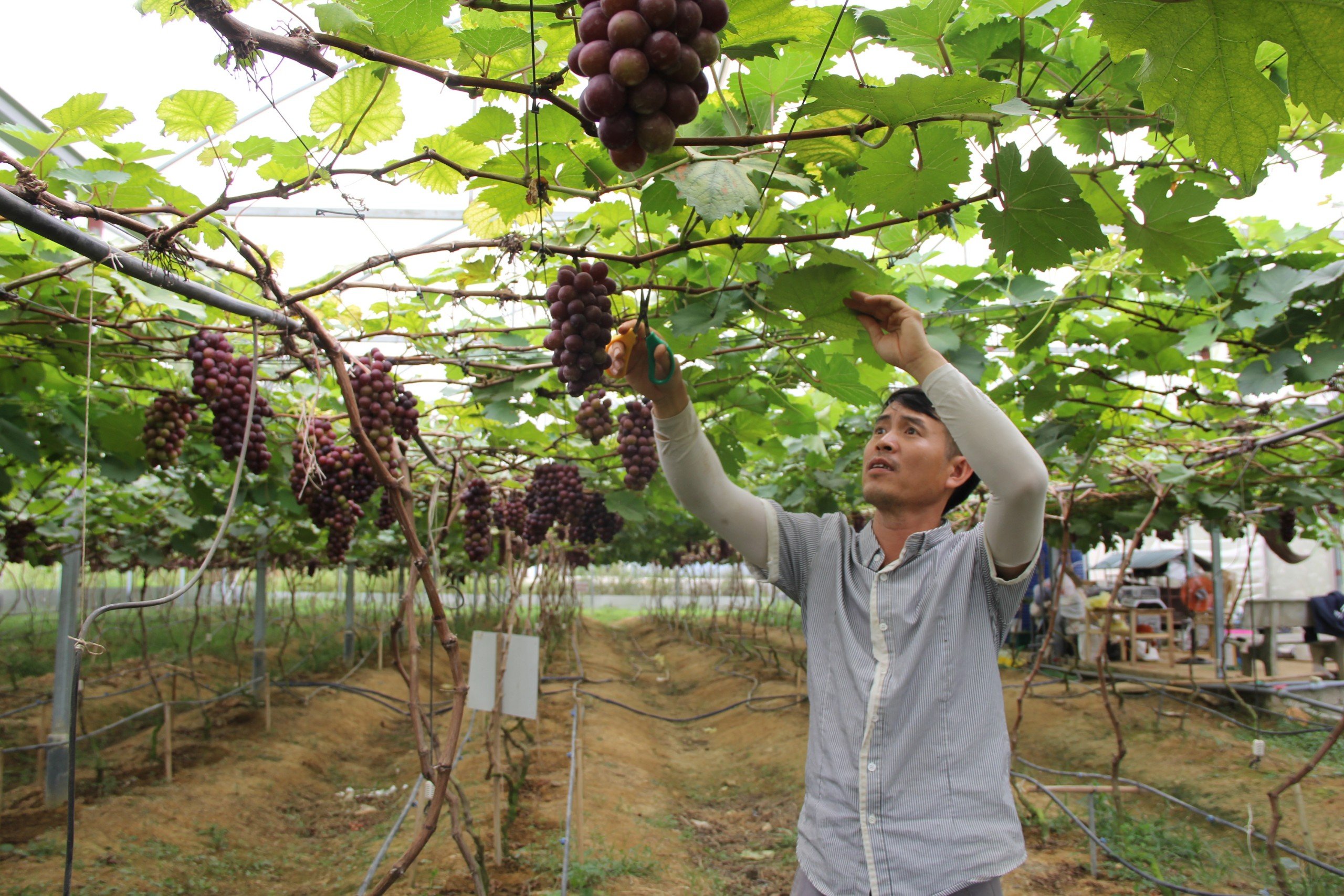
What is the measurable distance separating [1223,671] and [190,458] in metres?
9.85

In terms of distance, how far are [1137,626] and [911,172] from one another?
13.5 metres

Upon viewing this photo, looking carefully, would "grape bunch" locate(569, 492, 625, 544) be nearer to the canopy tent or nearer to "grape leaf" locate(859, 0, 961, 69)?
"grape leaf" locate(859, 0, 961, 69)

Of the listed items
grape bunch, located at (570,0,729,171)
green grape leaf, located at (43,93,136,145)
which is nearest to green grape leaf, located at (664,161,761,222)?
grape bunch, located at (570,0,729,171)

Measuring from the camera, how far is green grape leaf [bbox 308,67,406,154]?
1.64 metres

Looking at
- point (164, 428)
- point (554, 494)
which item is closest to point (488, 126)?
point (164, 428)

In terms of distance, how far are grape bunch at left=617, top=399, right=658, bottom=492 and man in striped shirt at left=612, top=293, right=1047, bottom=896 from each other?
150 cm

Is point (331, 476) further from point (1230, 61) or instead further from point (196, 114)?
point (1230, 61)

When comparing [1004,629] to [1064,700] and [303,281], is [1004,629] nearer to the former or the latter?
[303,281]

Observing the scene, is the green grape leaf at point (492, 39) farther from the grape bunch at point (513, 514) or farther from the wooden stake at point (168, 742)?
the wooden stake at point (168, 742)

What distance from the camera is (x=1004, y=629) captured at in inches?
71.4

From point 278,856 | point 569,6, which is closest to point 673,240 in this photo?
point 569,6

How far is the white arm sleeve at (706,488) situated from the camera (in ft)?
6.20

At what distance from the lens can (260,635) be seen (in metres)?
9.63

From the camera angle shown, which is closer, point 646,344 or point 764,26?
point 764,26
